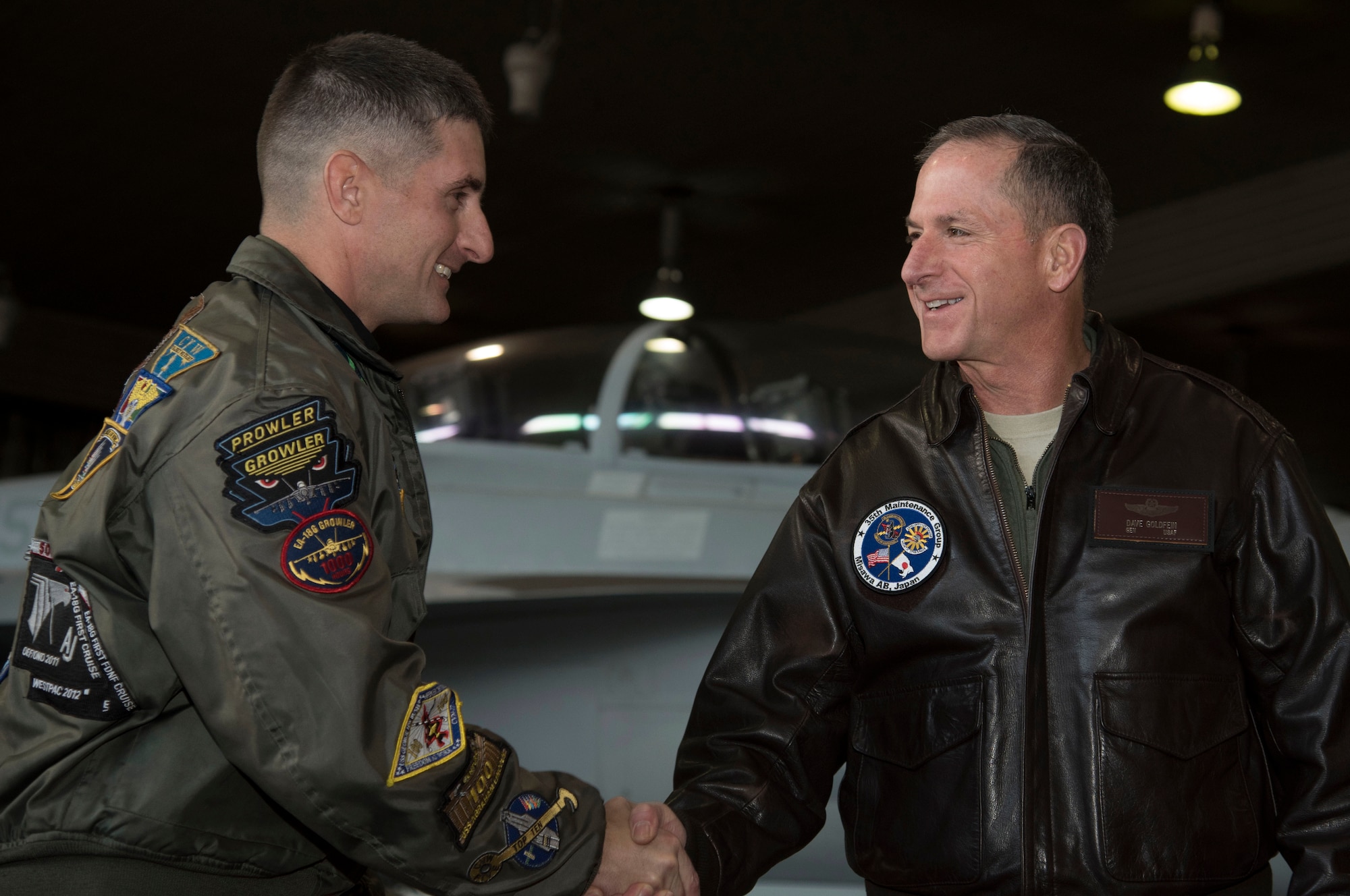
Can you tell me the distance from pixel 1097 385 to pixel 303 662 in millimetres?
1300

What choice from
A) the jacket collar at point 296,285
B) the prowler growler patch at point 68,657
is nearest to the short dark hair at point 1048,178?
the jacket collar at point 296,285

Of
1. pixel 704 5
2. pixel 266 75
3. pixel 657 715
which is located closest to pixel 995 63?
pixel 704 5

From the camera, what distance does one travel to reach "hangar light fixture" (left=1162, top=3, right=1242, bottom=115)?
20.7 ft

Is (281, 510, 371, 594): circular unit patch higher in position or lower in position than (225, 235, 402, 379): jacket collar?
lower

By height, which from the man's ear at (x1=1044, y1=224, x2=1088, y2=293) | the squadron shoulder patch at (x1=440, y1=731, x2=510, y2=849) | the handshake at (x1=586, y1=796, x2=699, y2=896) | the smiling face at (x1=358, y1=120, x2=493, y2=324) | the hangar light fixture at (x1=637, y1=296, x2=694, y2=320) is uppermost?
the hangar light fixture at (x1=637, y1=296, x2=694, y2=320)

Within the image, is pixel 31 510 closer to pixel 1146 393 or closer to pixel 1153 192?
pixel 1146 393

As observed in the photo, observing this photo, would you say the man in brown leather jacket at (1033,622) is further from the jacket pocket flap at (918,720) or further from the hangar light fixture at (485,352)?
the hangar light fixture at (485,352)

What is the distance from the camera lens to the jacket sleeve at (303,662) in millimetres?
1413

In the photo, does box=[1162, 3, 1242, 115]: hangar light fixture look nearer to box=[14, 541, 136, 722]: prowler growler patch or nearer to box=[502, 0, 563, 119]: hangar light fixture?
box=[502, 0, 563, 119]: hangar light fixture

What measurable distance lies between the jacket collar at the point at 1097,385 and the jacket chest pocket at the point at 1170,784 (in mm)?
425

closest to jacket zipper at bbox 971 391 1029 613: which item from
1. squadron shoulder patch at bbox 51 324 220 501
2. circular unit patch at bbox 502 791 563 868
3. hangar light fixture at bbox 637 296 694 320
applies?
circular unit patch at bbox 502 791 563 868

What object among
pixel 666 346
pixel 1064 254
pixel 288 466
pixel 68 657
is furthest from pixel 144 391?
pixel 666 346

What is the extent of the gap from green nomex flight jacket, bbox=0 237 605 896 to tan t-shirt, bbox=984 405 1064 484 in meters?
1.08

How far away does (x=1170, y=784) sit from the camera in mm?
1852
